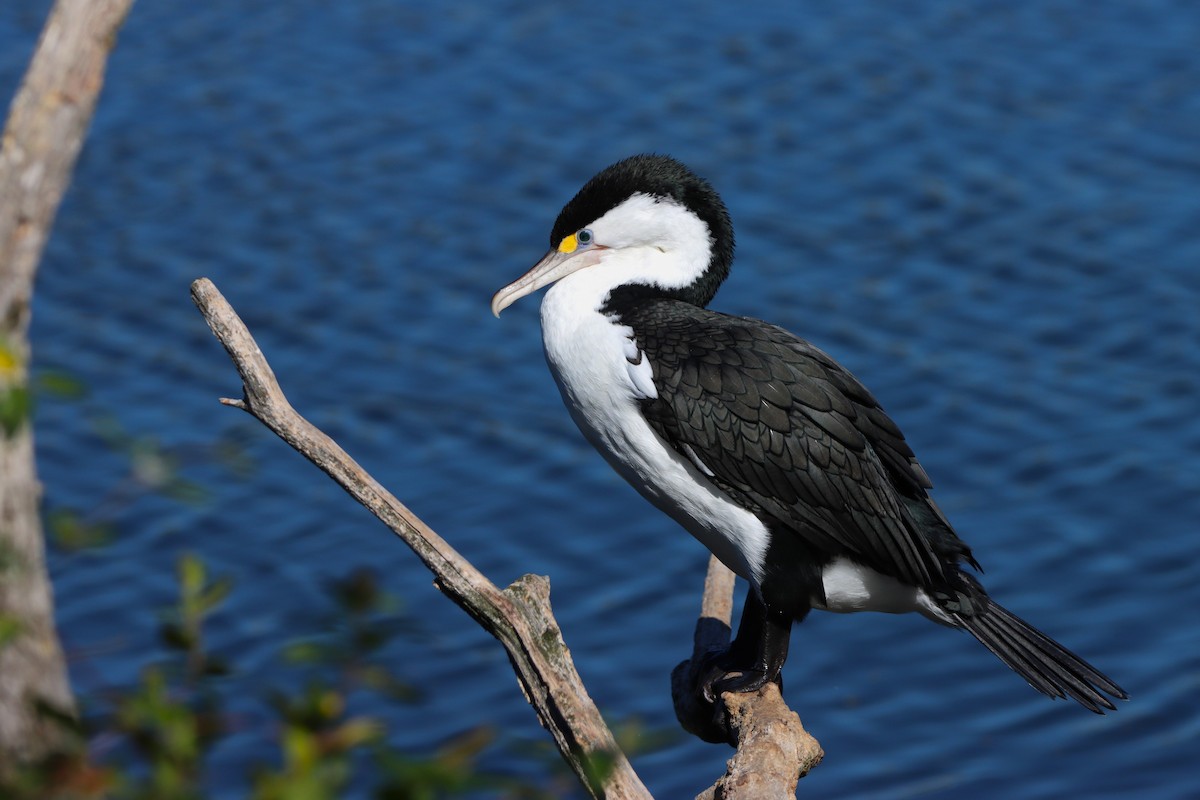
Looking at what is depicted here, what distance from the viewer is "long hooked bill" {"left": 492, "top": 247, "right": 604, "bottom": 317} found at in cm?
429

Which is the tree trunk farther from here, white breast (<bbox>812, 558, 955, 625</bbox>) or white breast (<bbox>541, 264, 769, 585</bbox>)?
white breast (<bbox>812, 558, 955, 625</bbox>)

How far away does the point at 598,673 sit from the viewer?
22.1ft

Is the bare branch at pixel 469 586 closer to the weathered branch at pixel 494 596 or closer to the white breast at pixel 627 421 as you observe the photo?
the weathered branch at pixel 494 596

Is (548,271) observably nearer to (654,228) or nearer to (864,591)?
(654,228)

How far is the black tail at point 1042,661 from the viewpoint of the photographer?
3967 mm

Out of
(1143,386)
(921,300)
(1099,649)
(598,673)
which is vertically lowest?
(598,673)

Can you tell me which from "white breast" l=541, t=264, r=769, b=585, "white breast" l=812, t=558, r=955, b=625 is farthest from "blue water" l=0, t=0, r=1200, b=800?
"white breast" l=812, t=558, r=955, b=625

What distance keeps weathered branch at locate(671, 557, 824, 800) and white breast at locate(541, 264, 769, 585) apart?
0.34 metres

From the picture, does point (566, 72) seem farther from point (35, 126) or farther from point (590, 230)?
point (35, 126)

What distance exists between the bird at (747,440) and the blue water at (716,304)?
199cm

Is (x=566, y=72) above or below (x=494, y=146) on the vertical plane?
above

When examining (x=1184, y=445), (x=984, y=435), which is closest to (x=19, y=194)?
(x=984, y=435)

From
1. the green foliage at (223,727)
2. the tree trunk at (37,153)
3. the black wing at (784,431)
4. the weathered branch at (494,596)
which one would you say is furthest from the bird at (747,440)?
the green foliage at (223,727)

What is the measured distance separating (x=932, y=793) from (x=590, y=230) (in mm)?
3053
